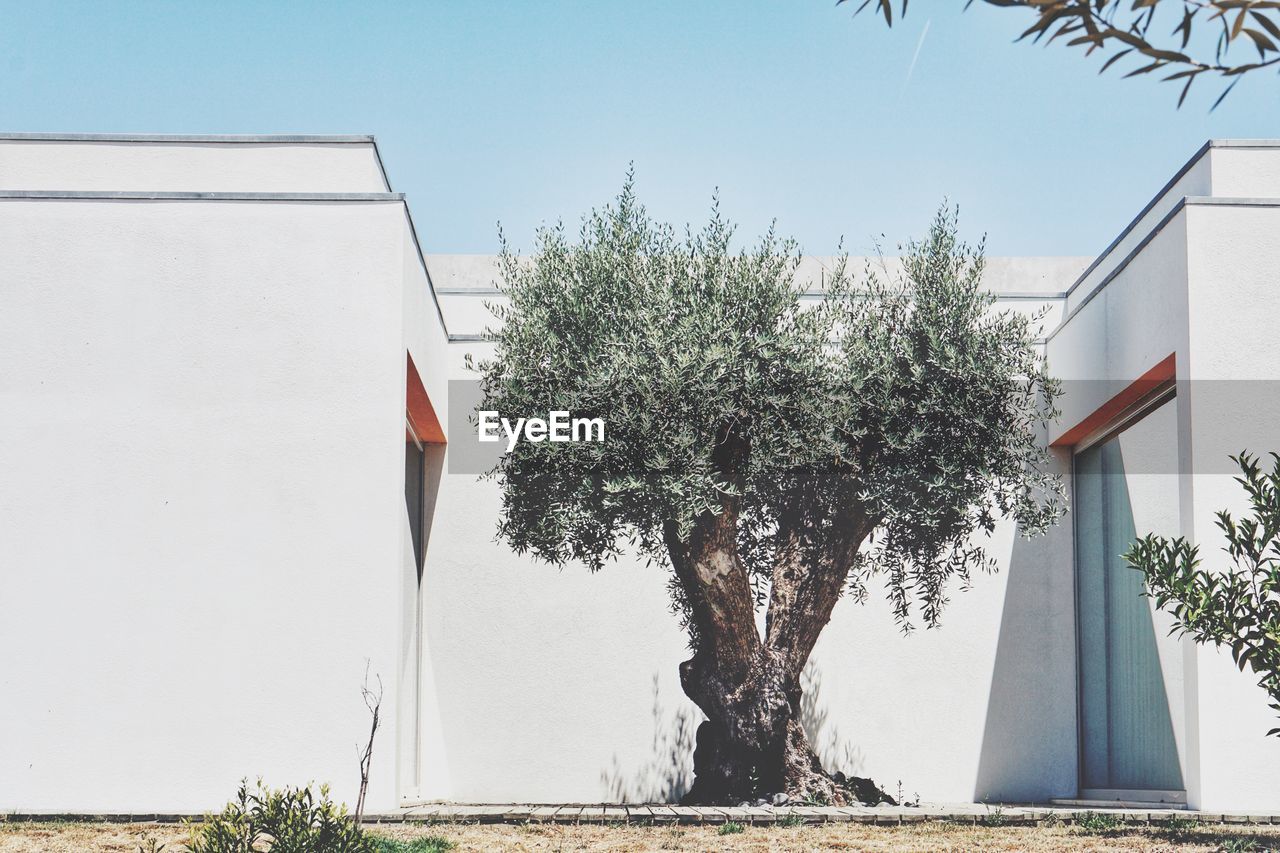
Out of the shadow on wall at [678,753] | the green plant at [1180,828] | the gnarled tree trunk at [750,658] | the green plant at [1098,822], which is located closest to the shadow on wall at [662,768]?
the shadow on wall at [678,753]

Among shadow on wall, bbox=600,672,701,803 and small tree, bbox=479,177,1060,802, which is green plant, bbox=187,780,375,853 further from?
shadow on wall, bbox=600,672,701,803

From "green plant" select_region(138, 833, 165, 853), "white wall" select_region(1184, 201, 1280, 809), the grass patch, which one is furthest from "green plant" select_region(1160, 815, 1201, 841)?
"green plant" select_region(138, 833, 165, 853)

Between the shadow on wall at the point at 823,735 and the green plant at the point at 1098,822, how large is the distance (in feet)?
15.0

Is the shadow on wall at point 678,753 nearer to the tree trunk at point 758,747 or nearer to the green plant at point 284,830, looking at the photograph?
the tree trunk at point 758,747

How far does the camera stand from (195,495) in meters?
9.24

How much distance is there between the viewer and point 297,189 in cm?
1062

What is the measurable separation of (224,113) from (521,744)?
6.83 meters

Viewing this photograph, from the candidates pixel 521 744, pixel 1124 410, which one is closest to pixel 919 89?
pixel 1124 410

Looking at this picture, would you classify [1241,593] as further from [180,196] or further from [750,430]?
[180,196]

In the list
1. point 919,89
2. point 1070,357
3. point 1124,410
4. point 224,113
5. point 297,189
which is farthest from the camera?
point 1070,357

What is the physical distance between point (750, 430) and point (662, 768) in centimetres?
461

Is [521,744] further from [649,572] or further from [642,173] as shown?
[642,173]

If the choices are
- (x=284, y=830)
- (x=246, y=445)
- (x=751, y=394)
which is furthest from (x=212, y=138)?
(x=284, y=830)

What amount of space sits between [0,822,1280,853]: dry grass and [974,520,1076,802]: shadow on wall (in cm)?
498
